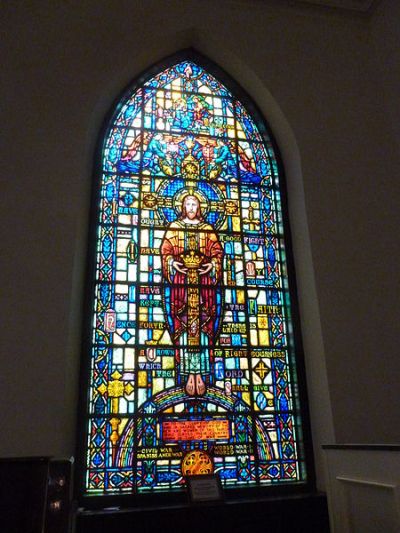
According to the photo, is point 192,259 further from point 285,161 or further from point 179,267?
point 285,161

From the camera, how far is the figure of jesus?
3855 millimetres

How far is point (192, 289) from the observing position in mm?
4078

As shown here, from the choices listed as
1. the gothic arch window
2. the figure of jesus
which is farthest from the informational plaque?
the figure of jesus

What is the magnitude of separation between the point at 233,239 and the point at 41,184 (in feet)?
5.43

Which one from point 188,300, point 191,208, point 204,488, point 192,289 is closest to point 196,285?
point 192,289

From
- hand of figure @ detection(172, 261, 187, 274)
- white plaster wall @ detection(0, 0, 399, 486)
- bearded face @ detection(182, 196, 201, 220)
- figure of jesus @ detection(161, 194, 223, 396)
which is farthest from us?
bearded face @ detection(182, 196, 201, 220)

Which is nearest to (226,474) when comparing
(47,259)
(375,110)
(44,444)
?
(44,444)

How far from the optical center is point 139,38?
4582mm

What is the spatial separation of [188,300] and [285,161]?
68.2 inches

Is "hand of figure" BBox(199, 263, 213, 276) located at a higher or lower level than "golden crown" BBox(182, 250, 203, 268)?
lower

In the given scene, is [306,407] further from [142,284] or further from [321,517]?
[142,284]

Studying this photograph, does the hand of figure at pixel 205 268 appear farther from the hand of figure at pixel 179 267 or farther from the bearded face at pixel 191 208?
the bearded face at pixel 191 208

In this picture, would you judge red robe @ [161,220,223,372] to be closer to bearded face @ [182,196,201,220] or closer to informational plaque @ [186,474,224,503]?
bearded face @ [182,196,201,220]

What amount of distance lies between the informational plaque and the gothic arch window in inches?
4.4
